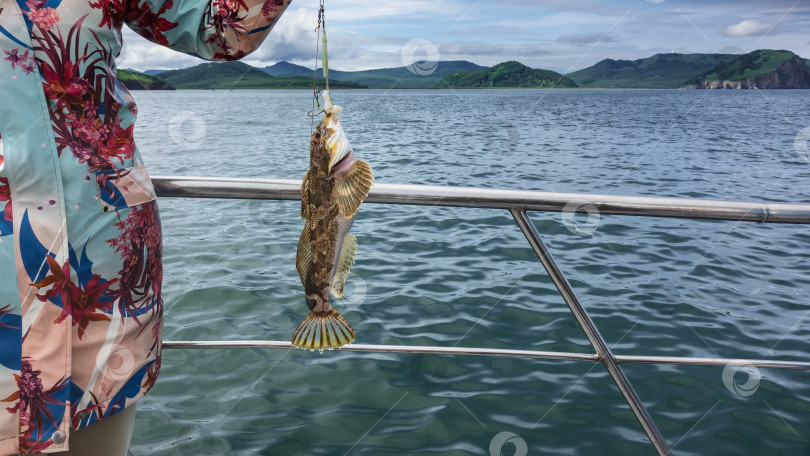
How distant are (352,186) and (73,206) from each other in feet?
2.36

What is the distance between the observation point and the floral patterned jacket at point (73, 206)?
1368 millimetres

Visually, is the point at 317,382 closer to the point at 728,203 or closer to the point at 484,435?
the point at 484,435

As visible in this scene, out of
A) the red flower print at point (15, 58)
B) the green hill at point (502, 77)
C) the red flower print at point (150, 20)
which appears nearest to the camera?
the red flower print at point (15, 58)

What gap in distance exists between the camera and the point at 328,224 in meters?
1.74

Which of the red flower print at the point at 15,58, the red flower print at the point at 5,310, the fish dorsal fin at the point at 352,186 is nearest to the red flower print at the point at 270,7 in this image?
the fish dorsal fin at the point at 352,186

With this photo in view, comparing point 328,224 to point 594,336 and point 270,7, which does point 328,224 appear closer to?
point 270,7

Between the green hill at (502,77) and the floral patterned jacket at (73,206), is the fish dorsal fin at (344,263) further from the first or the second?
the green hill at (502,77)

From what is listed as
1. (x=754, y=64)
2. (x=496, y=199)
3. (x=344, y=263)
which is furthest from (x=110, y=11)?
(x=754, y=64)

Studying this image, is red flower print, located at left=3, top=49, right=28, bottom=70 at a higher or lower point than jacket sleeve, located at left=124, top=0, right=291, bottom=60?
lower

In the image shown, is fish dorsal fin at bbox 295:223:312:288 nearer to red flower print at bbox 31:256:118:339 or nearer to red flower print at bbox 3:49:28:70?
red flower print at bbox 31:256:118:339

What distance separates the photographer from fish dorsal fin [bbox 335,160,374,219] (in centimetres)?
165

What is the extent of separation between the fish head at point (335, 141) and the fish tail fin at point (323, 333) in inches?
18.4

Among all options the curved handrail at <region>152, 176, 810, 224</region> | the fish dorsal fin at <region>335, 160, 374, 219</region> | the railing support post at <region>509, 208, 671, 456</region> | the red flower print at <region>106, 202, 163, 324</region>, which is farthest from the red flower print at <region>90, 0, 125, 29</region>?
the railing support post at <region>509, 208, 671, 456</region>

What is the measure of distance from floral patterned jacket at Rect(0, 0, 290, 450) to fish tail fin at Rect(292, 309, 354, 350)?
0.46 meters
